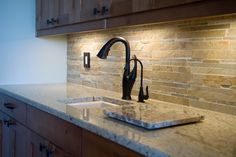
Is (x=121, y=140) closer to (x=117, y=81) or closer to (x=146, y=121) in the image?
(x=146, y=121)

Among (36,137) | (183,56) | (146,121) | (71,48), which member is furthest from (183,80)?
(71,48)

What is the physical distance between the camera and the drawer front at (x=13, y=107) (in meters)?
1.80

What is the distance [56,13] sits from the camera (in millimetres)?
2074

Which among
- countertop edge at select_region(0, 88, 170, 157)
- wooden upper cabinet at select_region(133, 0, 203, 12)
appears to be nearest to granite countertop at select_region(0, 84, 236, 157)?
countertop edge at select_region(0, 88, 170, 157)

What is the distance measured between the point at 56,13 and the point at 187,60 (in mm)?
1045

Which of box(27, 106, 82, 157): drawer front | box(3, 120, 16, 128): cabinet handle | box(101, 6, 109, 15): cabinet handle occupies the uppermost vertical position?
box(101, 6, 109, 15): cabinet handle

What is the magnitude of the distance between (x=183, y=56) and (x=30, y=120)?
94 centimetres

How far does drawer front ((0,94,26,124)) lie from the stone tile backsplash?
62 centimetres

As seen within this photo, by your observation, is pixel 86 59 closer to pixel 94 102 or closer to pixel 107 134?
pixel 94 102

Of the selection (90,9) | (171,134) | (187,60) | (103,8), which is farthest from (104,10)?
(171,134)

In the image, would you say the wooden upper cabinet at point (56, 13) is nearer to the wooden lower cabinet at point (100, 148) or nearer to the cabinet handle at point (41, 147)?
the cabinet handle at point (41, 147)

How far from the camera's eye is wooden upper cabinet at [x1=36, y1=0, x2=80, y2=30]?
186cm

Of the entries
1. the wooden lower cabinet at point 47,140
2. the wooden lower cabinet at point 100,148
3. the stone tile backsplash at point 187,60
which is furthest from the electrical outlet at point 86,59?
the wooden lower cabinet at point 100,148

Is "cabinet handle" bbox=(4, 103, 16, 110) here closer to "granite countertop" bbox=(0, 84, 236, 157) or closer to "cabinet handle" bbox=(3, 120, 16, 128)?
"cabinet handle" bbox=(3, 120, 16, 128)
